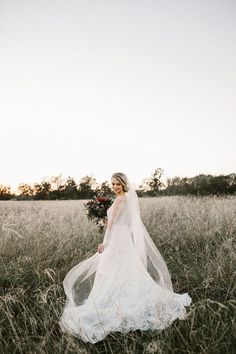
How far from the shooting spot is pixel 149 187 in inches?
846

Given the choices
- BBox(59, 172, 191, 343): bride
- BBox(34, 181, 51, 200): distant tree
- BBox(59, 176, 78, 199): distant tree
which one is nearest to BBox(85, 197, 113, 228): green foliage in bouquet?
BBox(59, 172, 191, 343): bride

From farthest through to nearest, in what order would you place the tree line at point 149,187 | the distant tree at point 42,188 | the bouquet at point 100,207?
1. the distant tree at point 42,188
2. the tree line at point 149,187
3. the bouquet at point 100,207

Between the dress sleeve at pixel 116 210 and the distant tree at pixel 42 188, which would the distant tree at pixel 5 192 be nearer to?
the distant tree at pixel 42 188

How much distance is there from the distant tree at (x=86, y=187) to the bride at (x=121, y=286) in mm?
33449

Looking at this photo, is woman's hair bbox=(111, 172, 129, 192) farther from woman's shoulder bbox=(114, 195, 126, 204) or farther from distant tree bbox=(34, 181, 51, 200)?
distant tree bbox=(34, 181, 51, 200)

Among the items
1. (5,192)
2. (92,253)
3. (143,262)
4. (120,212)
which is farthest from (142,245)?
(5,192)

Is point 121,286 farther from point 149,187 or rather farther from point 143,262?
point 149,187

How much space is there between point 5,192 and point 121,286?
44.3 metres

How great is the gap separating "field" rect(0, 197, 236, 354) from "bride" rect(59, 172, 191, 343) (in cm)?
13

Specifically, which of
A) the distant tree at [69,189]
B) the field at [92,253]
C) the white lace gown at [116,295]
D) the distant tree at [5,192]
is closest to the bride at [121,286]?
the white lace gown at [116,295]

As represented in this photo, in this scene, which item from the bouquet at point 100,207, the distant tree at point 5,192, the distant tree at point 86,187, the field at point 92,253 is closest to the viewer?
the field at point 92,253

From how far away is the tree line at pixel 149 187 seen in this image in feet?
59.0

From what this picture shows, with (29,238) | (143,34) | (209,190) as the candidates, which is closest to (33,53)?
(143,34)

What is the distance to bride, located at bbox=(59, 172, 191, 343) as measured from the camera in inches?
124
